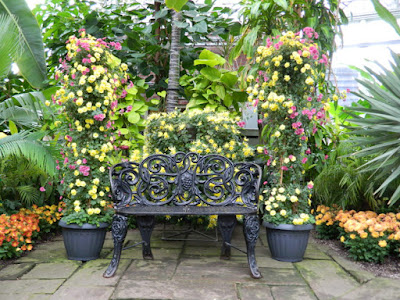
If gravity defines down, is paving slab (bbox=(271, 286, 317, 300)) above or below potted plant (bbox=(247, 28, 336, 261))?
below

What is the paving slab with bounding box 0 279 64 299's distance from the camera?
247cm

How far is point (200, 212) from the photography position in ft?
9.39

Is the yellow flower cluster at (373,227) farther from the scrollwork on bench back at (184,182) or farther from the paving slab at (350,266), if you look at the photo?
the scrollwork on bench back at (184,182)

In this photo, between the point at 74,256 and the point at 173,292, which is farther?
the point at 74,256

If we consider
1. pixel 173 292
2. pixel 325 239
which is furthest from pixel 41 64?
pixel 325 239

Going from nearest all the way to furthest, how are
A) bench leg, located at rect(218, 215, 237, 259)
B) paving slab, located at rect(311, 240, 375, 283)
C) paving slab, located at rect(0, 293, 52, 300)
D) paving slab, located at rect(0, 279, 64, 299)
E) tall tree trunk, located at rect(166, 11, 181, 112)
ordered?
paving slab, located at rect(0, 293, 52, 300), paving slab, located at rect(0, 279, 64, 299), paving slab, located at rect(311, 240, 375, 283), bench leg, located at rect(218, 215, 237, 259), tall tree trunk, located at rect(166, 11, 181, 112)

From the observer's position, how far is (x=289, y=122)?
321 cm

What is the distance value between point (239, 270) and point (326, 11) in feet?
10.1

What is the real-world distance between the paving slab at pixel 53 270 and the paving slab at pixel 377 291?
196cm

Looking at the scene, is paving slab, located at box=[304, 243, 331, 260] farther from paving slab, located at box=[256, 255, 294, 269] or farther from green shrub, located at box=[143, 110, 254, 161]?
green shrub, located at box=[143, 110, 254, 161]

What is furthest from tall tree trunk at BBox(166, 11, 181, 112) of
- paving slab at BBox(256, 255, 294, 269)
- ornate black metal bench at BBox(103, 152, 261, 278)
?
paving slab at BBox(256, 255, 294, 269)

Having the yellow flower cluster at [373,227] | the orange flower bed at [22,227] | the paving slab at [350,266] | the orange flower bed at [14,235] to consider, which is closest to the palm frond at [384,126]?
the yellow flower cluster at [373,227]

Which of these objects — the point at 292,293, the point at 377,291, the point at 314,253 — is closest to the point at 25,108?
the point at 292,293

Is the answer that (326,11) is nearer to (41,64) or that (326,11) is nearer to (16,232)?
(41,64)
